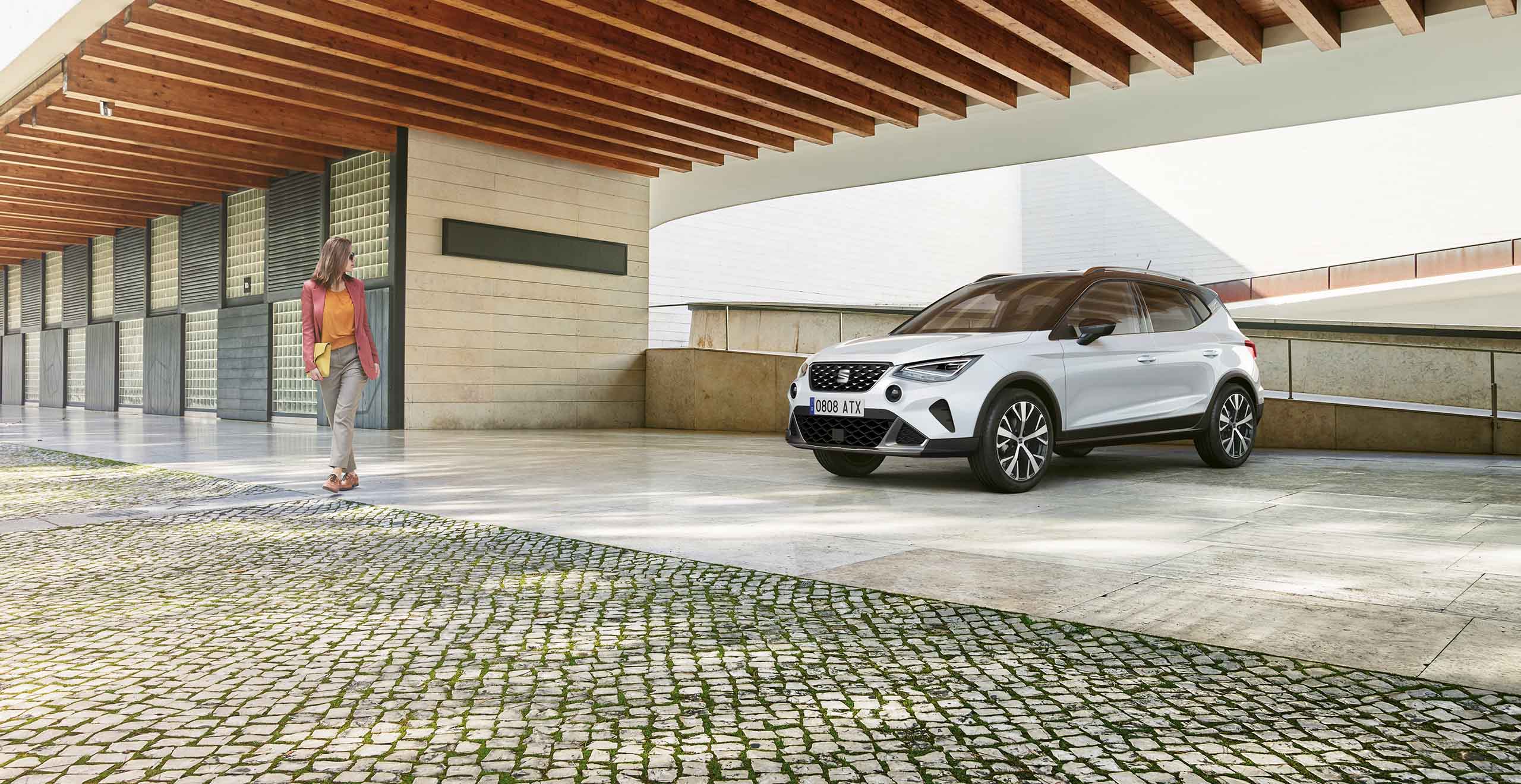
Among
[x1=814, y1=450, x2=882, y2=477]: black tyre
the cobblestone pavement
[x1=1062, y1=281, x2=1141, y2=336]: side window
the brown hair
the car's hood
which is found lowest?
the cobblestone pavement

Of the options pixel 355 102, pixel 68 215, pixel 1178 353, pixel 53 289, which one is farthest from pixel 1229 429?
pixel 53 289

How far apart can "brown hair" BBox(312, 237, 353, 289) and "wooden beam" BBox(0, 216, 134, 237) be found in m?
19.3

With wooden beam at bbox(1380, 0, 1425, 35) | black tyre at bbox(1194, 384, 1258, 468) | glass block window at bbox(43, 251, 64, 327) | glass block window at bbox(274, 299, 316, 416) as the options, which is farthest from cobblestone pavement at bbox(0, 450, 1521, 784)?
glass block window at bbox(43, 251, 64, 327)

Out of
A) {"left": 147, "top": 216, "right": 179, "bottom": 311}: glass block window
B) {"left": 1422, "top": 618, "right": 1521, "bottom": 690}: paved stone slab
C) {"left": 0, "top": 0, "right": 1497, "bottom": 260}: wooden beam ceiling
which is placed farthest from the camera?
{"left": 147, "top": 216, "right": 179, "bottom": 311}: glass block window

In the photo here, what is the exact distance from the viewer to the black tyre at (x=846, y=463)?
773 cm

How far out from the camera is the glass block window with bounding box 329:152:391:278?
A: 48.1ft

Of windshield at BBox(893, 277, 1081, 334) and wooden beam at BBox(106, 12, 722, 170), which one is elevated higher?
wooden beam at BBox(106, 12, 722, 170)

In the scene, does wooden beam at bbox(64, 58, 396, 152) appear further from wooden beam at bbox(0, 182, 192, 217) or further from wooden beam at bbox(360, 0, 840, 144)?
wooden beam at bbox(0, 182, 192, 217)

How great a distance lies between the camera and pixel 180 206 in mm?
20094

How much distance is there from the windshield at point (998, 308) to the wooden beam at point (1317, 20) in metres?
4.20

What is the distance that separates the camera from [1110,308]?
24.7 ft

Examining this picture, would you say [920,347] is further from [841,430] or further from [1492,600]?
[1492,600]

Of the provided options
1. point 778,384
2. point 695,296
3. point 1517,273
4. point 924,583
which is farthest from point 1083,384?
point 1517,273

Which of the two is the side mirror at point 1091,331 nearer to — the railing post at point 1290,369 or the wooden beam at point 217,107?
the railing post at point 1290,369
